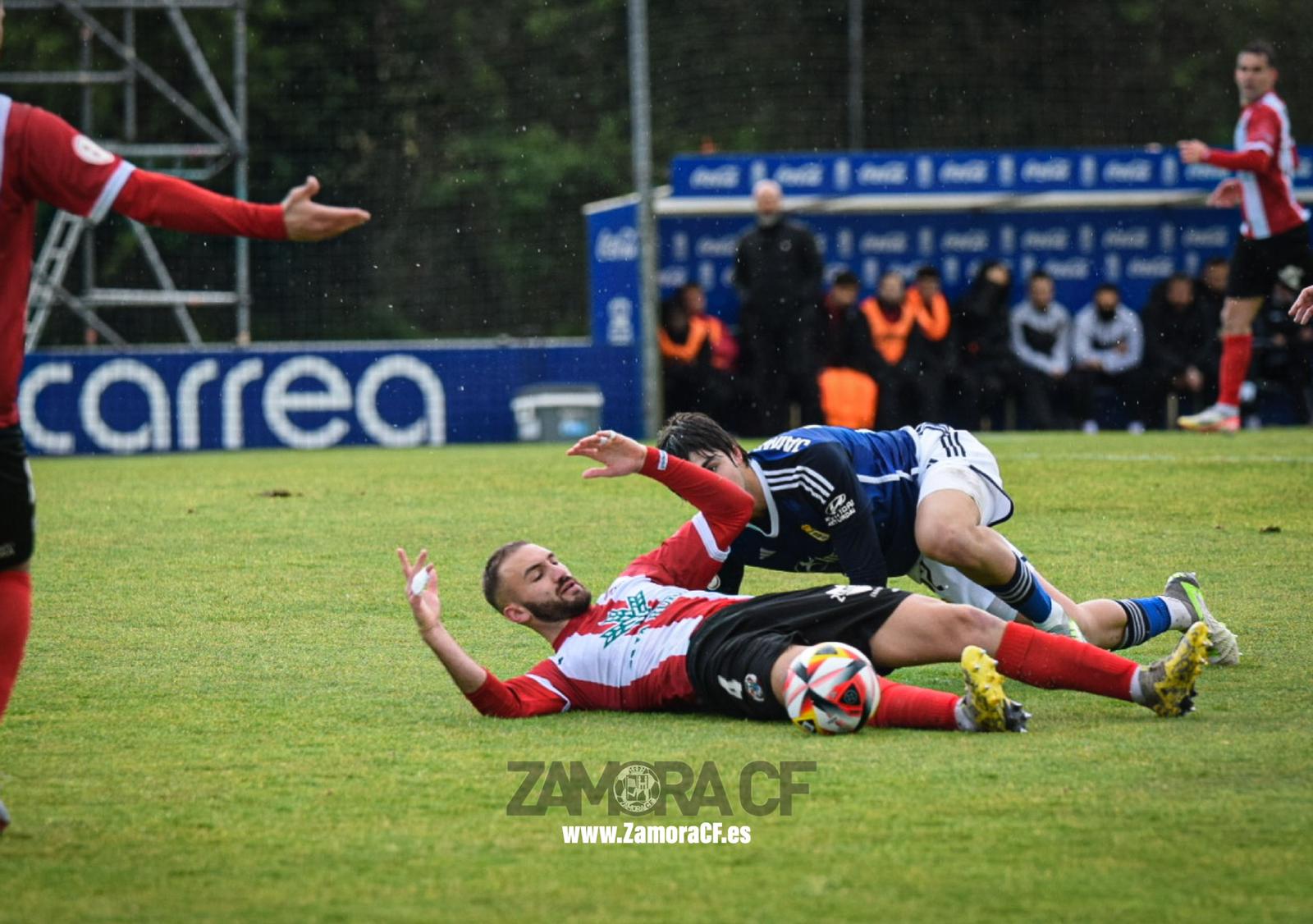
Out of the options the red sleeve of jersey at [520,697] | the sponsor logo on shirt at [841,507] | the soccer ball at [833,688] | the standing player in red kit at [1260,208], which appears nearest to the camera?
the soccer ball at [833,688]

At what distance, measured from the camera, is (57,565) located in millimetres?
8648

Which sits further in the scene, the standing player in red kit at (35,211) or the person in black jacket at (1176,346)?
the person in black jacket at (1176,346)

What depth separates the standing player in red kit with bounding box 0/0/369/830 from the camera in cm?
416

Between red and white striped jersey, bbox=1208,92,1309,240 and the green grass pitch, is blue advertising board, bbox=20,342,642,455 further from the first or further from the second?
the green grass pitch

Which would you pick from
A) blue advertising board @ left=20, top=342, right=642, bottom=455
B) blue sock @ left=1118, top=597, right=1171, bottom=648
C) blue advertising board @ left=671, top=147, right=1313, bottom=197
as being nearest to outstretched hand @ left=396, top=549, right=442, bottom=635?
blue sock @ left=1118, top=597, right=1171, bottom=648

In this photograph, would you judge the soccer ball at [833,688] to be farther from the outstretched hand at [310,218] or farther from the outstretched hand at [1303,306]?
the outstretched hand at [1303,306]

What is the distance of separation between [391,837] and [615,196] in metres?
24.5

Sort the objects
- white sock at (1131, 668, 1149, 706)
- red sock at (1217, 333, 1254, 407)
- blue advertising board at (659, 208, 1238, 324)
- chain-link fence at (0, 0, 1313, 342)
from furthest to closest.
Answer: chain-link fence at (0, 0, 1313, 342), blue advertising board at (659, 208, 1238, 324), red sock at (1217, 333, 1254, 407), white sock at (1131, 668, 1149, 706)

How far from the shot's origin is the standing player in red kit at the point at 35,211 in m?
4.16

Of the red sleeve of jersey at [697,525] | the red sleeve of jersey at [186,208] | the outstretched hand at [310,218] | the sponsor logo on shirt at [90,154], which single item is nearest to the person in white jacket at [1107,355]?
the red sleeve of jersey at [697,525]

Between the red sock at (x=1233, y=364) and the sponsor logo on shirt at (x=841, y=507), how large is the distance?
748cm

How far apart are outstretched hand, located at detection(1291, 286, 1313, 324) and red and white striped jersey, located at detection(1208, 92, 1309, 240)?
16.7 ft

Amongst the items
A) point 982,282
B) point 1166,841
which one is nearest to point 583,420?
point 982,282

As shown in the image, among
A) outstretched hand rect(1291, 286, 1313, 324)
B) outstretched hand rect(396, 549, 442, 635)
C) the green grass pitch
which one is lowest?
the green grass pitch
